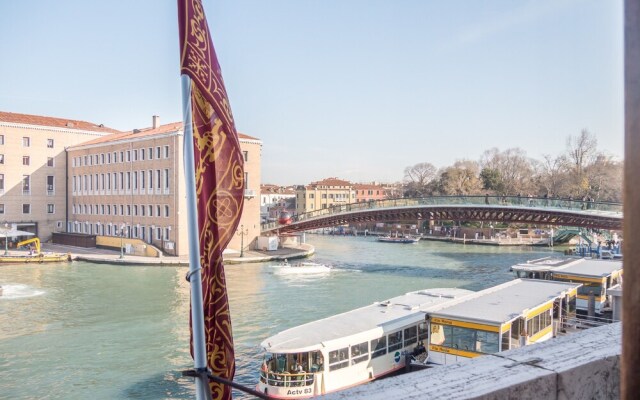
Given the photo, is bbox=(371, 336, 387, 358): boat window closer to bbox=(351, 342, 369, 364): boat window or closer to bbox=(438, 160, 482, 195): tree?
bbox=(351, 342, 369, 364): boat window

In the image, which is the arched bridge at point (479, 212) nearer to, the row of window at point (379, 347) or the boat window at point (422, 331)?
the boat window at point (422, 331)

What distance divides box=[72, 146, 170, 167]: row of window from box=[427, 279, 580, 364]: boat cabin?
19132 mm

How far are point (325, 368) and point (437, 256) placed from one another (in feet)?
74.7

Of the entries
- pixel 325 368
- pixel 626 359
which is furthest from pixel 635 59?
pixel 325 368

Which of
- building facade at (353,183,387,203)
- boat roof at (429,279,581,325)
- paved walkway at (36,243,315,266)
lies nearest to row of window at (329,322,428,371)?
boat roof at (429,279,581,325)

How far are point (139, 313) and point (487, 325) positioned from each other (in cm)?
865

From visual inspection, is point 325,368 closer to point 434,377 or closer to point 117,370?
point 117,370

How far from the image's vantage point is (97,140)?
3142 centimetres

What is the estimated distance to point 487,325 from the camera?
8.12 m

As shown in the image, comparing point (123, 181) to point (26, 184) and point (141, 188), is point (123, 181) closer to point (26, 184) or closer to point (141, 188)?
point (141, 188)

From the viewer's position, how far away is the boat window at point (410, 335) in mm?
9337

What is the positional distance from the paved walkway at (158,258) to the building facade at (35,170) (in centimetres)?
223

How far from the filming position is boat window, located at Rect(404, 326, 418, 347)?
9.34 meters

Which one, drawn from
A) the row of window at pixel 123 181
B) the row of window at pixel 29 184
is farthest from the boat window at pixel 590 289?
the row of window at pixel 29 184
